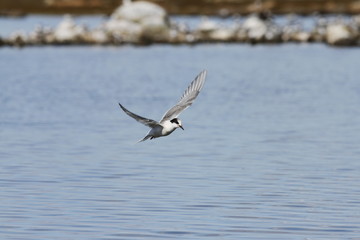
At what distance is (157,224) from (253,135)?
11.6m

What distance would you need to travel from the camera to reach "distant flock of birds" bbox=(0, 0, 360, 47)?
3036 inches

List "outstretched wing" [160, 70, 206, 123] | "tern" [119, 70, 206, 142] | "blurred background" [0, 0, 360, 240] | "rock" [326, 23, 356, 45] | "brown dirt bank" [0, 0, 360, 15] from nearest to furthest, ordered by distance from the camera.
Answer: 1. "blurred background" [0, 0, 360, 240]
2. "tern" [119, 70, 206, 142]
3. "outstretched wing" [160, 70, 206, 123]
4. "rock" [326, 23, 356, 45]
5. "brown dirt bank" [0, 0, 360, 15]

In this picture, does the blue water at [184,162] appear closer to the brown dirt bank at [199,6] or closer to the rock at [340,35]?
the rock at [340,35]

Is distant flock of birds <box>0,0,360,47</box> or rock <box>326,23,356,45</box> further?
distant flock of birds <box>0,0,360,47</box>

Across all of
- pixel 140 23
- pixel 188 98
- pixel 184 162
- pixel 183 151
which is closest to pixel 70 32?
pixel 140 23

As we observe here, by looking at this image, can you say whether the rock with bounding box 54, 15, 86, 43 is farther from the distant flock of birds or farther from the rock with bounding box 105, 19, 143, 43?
the rock with bounding box 105, 19, 143, 43

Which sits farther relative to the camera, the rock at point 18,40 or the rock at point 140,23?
the rock at point 18,40

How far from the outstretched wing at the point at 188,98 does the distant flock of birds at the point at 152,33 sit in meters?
59.6

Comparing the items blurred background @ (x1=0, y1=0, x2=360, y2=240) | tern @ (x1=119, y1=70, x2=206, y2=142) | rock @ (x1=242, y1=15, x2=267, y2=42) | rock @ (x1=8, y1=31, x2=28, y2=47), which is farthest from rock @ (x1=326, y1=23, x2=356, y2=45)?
tern @ (x1=119, y1=70, x2=206, y2=142)

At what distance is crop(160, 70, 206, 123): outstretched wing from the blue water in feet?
4.49

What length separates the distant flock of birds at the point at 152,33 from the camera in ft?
253

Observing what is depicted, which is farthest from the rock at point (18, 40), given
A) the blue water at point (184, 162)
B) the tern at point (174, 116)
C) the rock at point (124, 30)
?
the tern at point (174, 116)

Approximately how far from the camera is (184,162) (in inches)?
843

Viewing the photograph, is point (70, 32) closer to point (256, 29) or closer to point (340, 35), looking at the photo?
point (256, 29)
